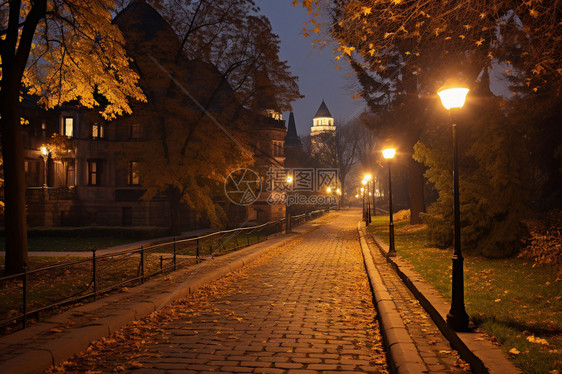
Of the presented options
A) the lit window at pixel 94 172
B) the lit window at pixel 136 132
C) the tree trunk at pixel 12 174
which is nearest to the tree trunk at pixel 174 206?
the lit window at pixel 136 132

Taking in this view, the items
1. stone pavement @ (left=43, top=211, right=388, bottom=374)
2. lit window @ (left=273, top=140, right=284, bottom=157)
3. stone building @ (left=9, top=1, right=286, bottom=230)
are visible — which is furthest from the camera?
lit window @ (left=273, top=140, right=284, bottom=157)

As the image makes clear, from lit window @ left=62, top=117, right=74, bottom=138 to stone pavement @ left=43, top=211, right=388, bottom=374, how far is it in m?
30.8

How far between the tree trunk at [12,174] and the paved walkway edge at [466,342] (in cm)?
893

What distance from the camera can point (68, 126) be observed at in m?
37.1

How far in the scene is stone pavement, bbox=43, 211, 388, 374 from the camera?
5387mm

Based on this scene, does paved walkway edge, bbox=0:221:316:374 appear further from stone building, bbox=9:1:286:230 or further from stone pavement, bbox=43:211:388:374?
stone building, bbox=9:1:286:230

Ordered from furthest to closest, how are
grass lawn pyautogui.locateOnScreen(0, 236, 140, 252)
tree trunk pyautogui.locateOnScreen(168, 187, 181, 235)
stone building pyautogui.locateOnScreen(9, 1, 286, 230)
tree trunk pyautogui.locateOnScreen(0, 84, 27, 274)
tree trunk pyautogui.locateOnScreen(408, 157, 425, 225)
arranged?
stone building pyautogui.locateOnScreen(9, 1, 286, 230), tree trunk pyautogui.locateOnScreen(408, 157, 425, 225), tree trunk pyautogui.locateOnScreen(168, 187, 181, 235), grass lawn pyautogui.locateOnScreen(0, 236, 140, 252), tree trunk pyautogui.locateOnScreen(0, 84, 27, 274)

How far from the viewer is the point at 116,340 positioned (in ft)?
21.0

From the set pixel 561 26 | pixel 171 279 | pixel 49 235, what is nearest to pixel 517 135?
pixel 561 26

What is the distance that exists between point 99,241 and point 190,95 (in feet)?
30.6

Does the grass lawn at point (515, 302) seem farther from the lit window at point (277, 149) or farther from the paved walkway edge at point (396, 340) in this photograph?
the lit window at point (277, 149)

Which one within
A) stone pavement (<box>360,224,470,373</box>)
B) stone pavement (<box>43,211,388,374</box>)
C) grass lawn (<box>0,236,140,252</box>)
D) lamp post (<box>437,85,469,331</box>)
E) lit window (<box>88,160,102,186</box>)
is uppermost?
lit window (<box>88,160,102,186</box>)

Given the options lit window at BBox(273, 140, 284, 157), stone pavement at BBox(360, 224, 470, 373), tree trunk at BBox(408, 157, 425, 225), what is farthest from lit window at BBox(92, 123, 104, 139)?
stone pavement at BBox(360, 224, 470, 373)

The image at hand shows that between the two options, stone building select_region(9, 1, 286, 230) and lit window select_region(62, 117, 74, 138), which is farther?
lit window select_region(62, 117, 74, 138)
